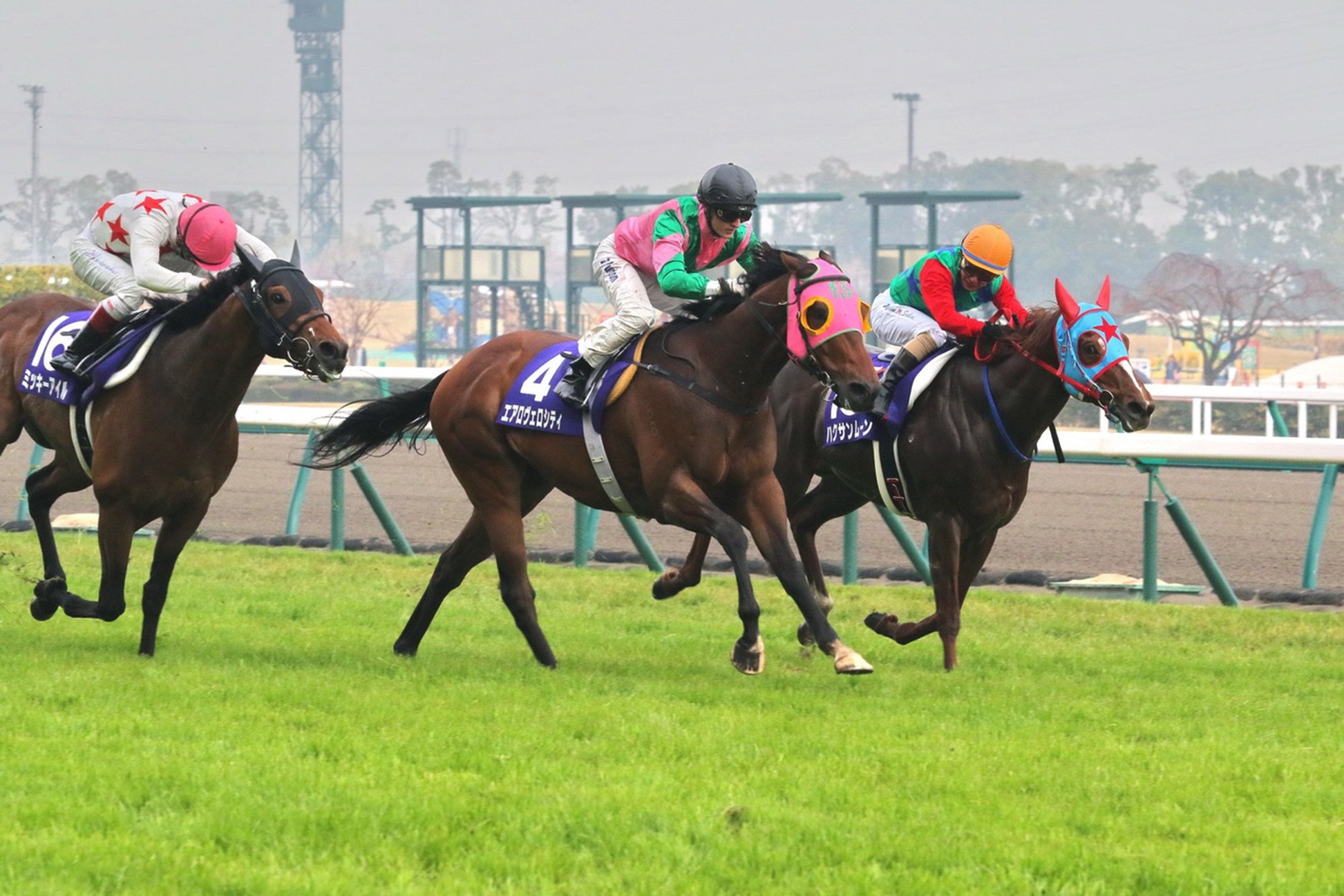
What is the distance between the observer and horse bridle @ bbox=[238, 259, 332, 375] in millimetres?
6082

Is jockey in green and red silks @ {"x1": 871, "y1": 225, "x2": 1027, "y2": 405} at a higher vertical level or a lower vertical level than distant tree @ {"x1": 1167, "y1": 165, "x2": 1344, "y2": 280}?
lower

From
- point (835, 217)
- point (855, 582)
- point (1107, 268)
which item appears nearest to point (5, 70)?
point (835, 217)

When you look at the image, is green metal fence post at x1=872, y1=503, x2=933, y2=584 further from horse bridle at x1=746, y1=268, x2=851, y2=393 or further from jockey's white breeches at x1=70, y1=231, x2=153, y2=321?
jockey's white breeches at x1=70, y1=231, x2=153, y2=321

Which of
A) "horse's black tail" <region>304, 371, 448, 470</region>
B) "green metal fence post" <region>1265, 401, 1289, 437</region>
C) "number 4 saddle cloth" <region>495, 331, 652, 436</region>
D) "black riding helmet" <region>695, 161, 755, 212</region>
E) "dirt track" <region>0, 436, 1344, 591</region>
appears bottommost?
"dirt track" <region>0, 436, 1344, 591</region>

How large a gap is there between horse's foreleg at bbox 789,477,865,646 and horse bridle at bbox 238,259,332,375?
7.75 feet

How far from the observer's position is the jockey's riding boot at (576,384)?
647 cm

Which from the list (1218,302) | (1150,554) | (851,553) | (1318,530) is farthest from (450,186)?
(1150,554)

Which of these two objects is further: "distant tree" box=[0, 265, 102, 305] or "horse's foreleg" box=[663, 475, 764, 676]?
"distant tree" box=[0, 265, 102, 305]

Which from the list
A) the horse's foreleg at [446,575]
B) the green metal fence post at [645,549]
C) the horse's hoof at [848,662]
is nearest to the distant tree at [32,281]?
the green metal fence post at [645,549]

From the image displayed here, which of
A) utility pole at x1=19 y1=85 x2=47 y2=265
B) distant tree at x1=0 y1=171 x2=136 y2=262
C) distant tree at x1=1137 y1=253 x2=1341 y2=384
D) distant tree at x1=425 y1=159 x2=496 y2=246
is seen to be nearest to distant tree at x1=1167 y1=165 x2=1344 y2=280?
distant tree at x1=1137 y1=253 x2=1341 y2=384

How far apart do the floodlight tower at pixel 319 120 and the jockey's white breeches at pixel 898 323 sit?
94.3 meters

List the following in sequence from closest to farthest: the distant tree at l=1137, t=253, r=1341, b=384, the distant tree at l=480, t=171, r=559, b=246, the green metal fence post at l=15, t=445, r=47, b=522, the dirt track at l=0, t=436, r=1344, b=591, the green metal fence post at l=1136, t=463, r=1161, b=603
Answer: the green metal fence post at l=1136, t=463, r=1161, b=603
the dirt track at l=0, t=436, r=1344, b=591
the green metal fence post at l=15, t=445, r=47, b=522
the distant tree at l=1137, t=253, r=1341, b=384
the distant tree at l=480, t=171, r=559, b=246

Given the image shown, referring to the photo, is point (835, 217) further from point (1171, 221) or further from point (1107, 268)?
point (1171, 221)

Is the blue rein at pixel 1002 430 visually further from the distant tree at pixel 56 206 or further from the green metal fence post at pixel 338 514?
the distant tree at pixel 56 206
